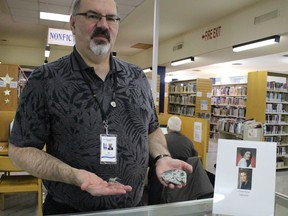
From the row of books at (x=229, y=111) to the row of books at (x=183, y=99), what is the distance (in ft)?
5.43

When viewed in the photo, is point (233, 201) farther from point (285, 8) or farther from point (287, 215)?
point (285, 8)

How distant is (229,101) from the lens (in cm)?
1020

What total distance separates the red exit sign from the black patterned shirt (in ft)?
18.3

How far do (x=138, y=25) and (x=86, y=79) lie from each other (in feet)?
20.5

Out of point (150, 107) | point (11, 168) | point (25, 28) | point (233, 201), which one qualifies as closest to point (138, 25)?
point (25, 28)

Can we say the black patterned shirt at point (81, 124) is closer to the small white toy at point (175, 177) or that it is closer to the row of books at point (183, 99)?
the small white toy at point (175, 177)

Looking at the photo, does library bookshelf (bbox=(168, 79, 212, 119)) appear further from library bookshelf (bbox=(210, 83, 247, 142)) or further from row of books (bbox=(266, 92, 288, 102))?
row of books (bbox=(266, 92, 288, 102))

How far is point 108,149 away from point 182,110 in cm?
904

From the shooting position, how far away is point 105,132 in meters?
1.16

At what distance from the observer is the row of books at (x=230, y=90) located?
9.43 meters

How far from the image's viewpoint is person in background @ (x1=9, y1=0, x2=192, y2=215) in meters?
1.11

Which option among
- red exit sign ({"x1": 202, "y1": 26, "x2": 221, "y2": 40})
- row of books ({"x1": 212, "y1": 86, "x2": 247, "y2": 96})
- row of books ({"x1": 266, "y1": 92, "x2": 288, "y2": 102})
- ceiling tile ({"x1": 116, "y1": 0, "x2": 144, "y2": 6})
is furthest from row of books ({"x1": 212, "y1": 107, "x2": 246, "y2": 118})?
ceiling tile ({"x1": 116, "y1": 0, "x2": 144, "y2": 6})

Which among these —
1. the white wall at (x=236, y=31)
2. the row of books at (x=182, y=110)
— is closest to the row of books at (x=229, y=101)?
the row of books at (x=182, y=110)

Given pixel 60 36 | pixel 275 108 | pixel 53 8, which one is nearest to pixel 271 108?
pixel 275 108
